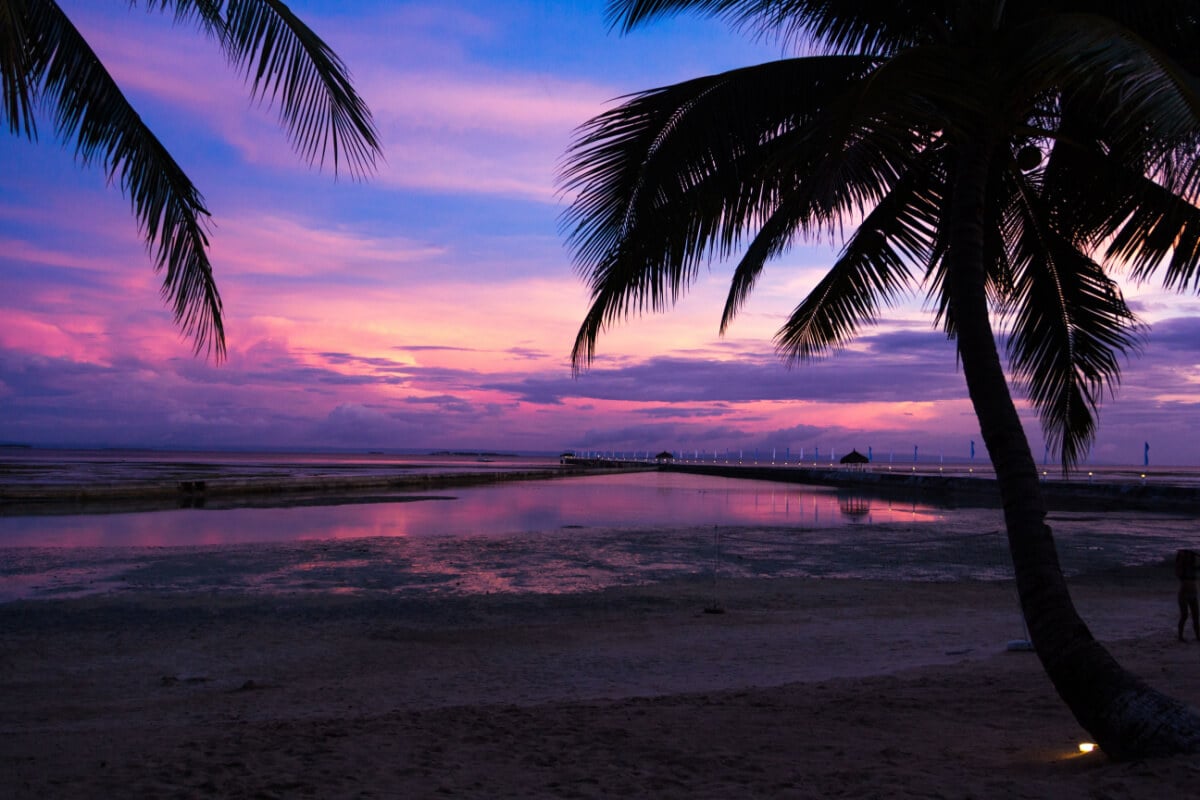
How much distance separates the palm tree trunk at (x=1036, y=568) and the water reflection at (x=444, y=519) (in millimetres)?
17015

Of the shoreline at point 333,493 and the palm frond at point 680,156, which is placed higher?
the palm frond at point 680,156

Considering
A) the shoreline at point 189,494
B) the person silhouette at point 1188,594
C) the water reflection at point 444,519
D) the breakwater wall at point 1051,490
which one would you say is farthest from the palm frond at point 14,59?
the breakwater wall at point 1051,490

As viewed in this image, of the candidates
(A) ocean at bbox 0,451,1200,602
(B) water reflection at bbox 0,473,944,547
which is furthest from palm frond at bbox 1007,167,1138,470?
(B) water reflection at bbox 0,473,944,547

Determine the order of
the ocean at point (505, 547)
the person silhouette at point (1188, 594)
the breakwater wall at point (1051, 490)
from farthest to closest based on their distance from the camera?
1. the breakwater wall at point (1051, 490)
2. the ocean at point (505, 547)
3. the person silhouette at point (1188, 594)

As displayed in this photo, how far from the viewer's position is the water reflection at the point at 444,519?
20312 mm

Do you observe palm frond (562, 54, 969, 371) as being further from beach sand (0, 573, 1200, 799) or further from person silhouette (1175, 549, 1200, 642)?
person silhouette (1175, 549, 1200, 642)

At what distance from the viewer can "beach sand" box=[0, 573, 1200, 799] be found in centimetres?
437

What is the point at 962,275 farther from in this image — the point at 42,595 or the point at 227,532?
the point at 227,532

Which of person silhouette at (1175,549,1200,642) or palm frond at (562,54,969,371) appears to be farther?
person silhouette at (1175,549,1200,642)

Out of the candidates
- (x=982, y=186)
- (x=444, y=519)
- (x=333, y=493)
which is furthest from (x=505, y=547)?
(x=333, y=493)

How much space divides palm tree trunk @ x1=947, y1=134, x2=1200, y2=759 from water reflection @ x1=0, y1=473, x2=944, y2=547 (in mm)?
17015

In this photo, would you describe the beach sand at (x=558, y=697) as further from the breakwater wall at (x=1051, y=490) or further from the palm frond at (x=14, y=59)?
the breakwater wall at (x=1051, y=490)

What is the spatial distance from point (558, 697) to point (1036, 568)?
150 inches

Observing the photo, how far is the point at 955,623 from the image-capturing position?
33.6 ft
